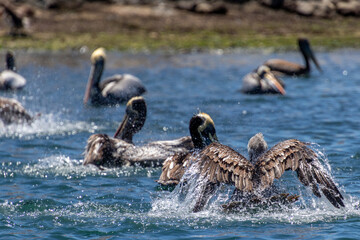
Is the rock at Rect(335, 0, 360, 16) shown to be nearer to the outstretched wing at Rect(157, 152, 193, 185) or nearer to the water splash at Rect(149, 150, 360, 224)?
the outstretched wing at Rect(157, 152, 193, 185)

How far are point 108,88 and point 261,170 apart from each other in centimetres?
887

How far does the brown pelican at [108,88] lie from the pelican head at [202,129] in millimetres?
6709

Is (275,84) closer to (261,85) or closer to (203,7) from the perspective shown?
(261,85)

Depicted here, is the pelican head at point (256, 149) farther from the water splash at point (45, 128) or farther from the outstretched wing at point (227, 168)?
the water splash at point (45, 128)

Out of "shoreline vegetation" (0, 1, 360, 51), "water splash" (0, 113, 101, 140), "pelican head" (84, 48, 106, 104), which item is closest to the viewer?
"water splash" (0, 113, 101, 140)

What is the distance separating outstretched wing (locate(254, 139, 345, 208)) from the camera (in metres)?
6.56

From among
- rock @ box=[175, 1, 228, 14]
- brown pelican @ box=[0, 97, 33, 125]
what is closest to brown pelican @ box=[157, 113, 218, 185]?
brown pelican @ box=[0, 97, 33, 125]

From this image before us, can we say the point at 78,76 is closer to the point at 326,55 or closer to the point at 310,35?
the point at 326,55

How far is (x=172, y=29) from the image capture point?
30.5 m

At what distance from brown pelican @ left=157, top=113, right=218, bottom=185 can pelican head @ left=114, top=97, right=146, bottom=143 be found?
6.24ft

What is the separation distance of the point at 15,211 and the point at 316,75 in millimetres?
14251

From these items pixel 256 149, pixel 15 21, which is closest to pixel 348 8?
pixel 15 21

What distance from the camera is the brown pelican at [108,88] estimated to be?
14.8m

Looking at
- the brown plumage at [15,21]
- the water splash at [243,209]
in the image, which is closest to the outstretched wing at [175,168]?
the water splash at [243,209]
